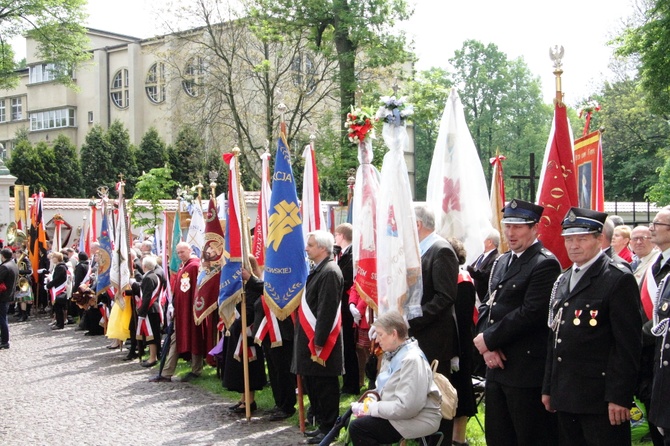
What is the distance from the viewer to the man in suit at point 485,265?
846cm

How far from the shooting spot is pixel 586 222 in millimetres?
5105

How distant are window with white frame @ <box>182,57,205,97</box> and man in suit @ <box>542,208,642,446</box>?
30.3 meters

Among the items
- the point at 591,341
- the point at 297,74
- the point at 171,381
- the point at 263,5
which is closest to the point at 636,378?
the point at 591,341

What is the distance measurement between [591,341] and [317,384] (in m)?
3.84

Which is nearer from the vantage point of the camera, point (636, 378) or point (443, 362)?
point (636, 378)

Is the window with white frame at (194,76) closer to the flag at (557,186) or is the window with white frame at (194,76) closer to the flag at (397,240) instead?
the flag at (397,240)

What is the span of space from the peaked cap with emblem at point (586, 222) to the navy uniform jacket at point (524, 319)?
477 mm

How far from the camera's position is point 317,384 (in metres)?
8.19

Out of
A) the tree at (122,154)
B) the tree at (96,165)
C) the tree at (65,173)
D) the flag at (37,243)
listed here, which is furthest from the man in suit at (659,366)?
the tree at (122,154)

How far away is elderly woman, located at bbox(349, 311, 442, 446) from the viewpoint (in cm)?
583

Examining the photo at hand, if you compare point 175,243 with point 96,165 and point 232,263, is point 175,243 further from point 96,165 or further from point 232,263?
point 96,165

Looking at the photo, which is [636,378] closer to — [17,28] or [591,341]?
[591,341]

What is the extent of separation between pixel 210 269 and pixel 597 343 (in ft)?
23.5

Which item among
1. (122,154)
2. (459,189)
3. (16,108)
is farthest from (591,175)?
(16,108)
